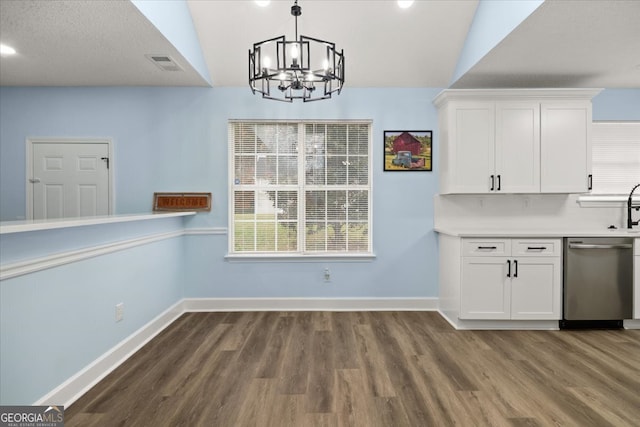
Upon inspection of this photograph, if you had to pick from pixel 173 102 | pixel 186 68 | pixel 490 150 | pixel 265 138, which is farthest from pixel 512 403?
pixel 173 102

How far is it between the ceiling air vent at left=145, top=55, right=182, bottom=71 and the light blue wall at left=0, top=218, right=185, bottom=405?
1.52 m

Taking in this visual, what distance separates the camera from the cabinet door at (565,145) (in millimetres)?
3625

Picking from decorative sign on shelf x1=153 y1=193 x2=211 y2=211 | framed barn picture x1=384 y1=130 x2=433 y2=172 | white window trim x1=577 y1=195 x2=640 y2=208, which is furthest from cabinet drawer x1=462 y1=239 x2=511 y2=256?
decorative sign on shelf x1=153 y1=193 x2=211 y2=211

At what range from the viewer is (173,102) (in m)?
4.00

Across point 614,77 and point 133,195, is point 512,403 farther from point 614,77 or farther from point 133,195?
point 133,195

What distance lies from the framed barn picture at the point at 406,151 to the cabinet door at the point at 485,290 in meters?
1.23

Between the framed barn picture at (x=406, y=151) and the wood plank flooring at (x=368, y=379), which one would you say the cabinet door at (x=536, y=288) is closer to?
the wood plank flooring at (x=368, y=379)

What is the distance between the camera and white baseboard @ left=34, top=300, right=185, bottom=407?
2086mm

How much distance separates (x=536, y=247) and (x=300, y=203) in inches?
97.1

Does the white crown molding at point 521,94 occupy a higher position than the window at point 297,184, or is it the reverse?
the white crown molding at point 521,94

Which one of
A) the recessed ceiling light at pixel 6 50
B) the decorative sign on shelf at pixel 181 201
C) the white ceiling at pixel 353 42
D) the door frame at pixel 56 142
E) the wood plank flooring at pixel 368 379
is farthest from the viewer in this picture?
the decorative sign on shelf at pixel 181 201

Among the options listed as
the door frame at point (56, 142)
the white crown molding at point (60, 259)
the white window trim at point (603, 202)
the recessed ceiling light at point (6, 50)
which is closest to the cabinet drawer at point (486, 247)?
the white window trim at point (603, 202)

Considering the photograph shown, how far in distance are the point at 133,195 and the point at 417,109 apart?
3.38 m

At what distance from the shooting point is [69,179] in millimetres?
3926
